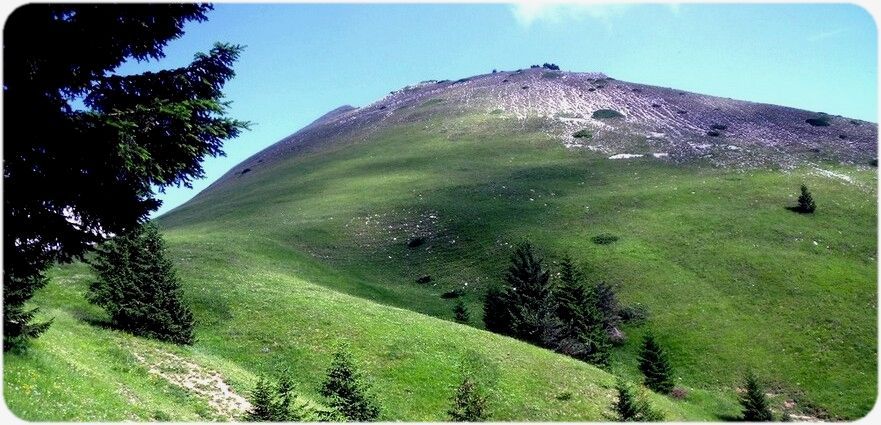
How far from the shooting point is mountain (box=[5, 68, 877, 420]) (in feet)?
97.7

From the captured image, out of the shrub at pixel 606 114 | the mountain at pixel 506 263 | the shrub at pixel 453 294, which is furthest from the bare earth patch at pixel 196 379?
the shrub at pixel 606 114

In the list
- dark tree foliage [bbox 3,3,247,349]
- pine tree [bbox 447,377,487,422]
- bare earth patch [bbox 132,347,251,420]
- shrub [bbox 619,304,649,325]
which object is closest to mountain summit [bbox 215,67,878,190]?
shrub [bbox 619,304,649,325]

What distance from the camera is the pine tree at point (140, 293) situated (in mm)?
30047

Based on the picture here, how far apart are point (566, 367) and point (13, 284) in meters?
29.0

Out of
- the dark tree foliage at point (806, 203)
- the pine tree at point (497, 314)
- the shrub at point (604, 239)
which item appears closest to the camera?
the pine tree at point (497, 314)

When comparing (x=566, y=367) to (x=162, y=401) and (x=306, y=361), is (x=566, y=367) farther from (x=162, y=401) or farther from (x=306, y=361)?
(x=162, y=401)

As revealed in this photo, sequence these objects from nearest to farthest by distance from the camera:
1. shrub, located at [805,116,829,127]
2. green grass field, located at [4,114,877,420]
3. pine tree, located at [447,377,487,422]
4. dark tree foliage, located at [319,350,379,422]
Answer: dark tree foliage, located at [319,350,379,422] < pine tree, located at [447,377,487,422] < green grass field, located at [4,114,877,420] < shrub, located at [805,116,829,127]

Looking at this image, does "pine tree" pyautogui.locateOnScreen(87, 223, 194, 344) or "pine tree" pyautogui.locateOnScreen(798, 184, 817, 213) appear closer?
"pine tree" pyautogui.locateOnScreen(87, 223, 194, 344)

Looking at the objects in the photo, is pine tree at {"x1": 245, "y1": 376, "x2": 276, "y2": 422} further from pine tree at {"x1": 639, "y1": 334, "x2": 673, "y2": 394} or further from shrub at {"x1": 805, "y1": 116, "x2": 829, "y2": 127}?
shrub at {"x1": 805, "y1": 116, "x2": 829, "y2": 127}

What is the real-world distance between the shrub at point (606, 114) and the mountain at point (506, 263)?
84 centimetres

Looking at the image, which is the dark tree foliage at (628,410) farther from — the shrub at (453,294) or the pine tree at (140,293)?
the shrub at (453,294)

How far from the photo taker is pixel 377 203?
89938 mm

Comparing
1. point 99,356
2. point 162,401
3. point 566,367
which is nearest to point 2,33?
point 162,401

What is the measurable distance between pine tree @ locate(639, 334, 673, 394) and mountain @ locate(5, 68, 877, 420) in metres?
1.45
